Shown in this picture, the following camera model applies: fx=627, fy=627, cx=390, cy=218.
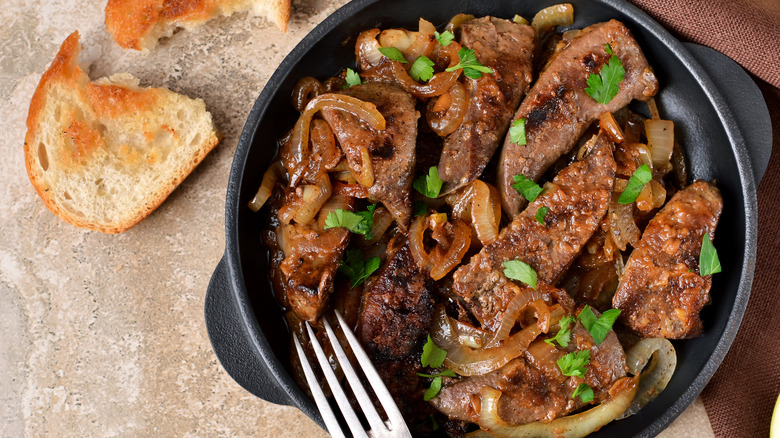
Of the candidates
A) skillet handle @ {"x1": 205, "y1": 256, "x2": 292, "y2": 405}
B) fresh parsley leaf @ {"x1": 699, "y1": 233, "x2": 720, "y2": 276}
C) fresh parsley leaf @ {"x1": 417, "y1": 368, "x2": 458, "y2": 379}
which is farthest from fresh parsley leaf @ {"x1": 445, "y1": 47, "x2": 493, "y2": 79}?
skillet handle @ {"x1": 205, "y1": 256, "x2": 292, "y2": 405}

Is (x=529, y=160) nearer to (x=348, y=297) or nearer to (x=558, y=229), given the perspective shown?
(x=558, y=229)

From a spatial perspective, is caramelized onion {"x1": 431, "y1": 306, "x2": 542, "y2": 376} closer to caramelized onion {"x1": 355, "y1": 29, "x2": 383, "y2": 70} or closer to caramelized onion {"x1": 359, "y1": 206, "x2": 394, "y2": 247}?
caramelized onion {"x1": 359, "y1": 206, "x2": 394, "y2": 247}

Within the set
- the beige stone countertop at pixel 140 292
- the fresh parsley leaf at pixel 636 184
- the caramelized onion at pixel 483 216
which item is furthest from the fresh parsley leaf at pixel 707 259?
the beige stone countertop at pixel 140 292

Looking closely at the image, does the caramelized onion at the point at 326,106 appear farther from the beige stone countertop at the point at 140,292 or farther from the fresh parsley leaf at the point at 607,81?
the fresh parsley leaf at the point at 607,81

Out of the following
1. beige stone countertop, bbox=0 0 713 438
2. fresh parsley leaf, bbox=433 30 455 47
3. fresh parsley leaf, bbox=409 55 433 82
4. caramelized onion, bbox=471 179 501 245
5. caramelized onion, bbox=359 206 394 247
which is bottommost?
beige stone countertop, bbox=0 0 713 438

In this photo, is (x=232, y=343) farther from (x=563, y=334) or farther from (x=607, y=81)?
(x=607, y=81)

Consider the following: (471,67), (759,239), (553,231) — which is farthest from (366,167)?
(759,239)
